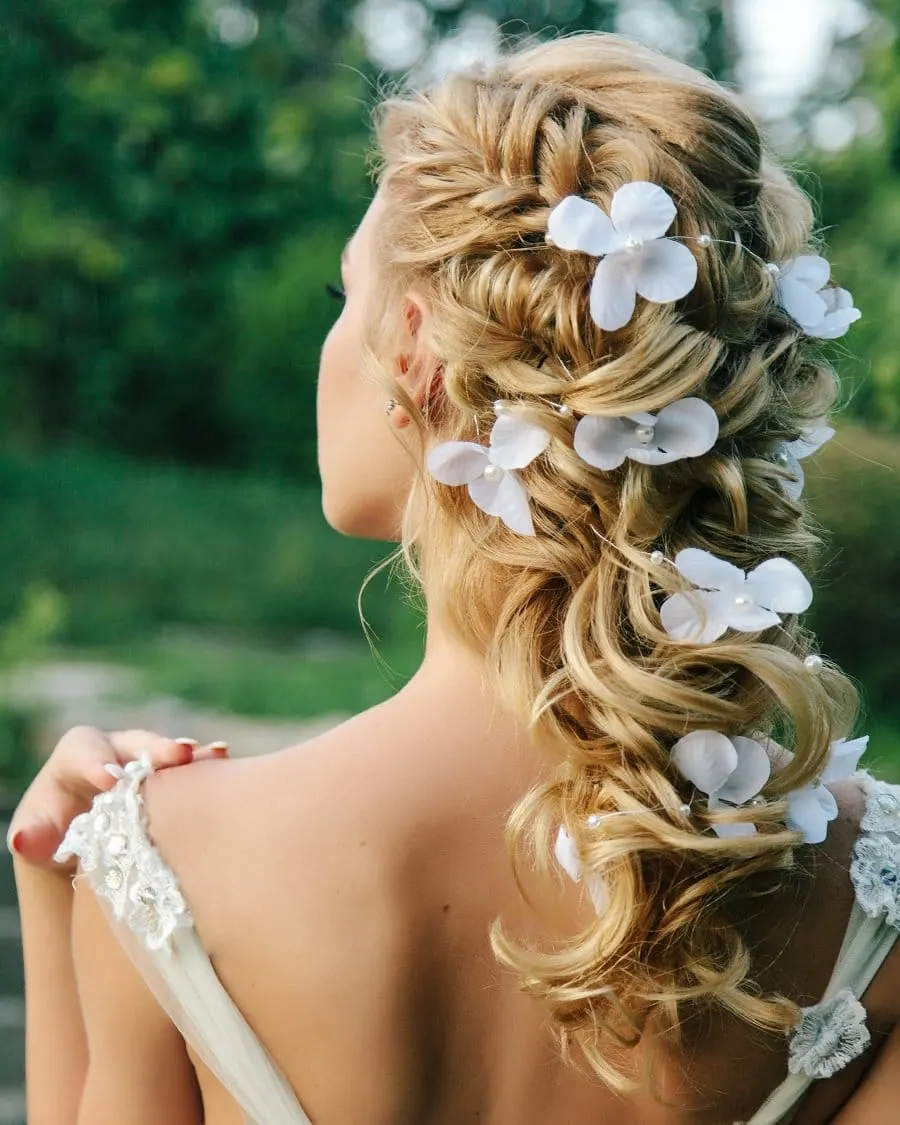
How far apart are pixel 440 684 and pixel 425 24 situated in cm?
1198

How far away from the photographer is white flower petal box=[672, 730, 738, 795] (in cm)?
120

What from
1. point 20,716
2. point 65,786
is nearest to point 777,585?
point 65,786

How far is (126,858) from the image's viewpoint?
119 centimetres

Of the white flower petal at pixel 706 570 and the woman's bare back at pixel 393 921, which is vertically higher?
the white flower petal at pixel 706 570

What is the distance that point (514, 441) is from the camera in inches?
47.1

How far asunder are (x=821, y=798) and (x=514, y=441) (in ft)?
1.52

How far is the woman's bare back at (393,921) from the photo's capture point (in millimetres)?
1139

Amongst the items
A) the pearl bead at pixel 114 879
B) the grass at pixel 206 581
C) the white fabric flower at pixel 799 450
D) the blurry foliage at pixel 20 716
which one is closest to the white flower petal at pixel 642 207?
the white fabric flower at pixel 799 450

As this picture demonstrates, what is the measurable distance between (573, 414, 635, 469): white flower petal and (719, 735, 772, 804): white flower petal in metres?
0.29

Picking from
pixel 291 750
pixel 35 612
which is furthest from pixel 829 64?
pixel 291 750

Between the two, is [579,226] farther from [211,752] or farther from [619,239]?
[211,752]

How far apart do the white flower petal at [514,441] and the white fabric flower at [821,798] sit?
1.36 ft

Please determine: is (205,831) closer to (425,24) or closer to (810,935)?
(810,935)

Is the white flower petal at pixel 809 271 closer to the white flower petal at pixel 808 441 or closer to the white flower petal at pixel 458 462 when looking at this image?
the white flower petal at pixel 808 441
